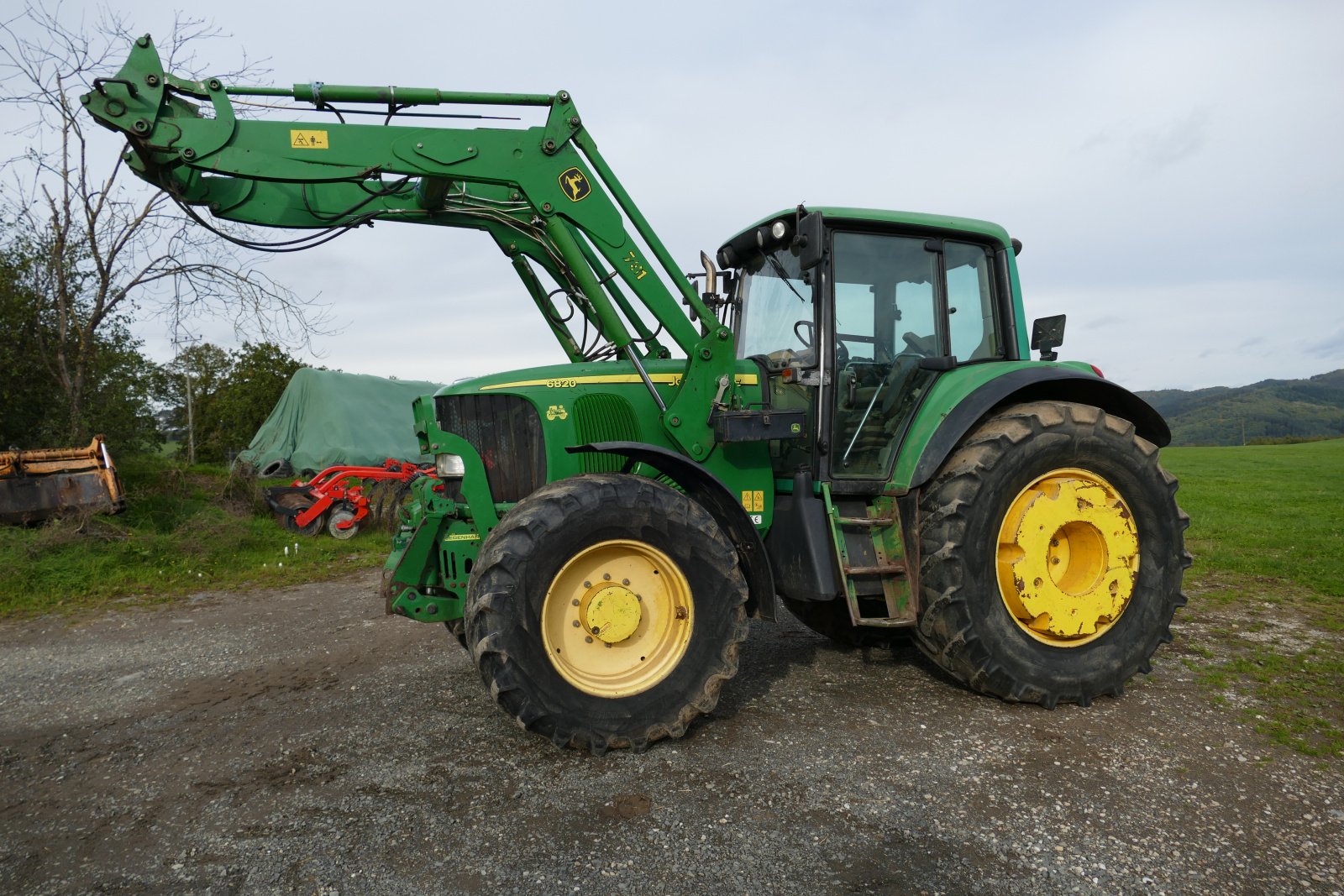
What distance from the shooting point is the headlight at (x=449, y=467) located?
4445mm

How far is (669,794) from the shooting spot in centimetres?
340

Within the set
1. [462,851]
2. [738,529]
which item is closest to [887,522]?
[738,529]

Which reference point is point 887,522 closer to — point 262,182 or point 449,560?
point 449,560

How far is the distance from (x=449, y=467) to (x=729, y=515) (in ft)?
4.96

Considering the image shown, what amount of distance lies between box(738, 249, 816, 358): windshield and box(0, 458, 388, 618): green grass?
5.96 m

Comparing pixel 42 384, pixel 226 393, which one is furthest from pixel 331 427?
pixel 226 393

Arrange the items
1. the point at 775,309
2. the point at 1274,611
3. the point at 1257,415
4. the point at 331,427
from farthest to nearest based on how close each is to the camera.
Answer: the point at 1257,415 < the point at 331,427 < the point at 1274,611 < the point at 775,309

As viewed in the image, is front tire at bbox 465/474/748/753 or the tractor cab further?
the tractor cab

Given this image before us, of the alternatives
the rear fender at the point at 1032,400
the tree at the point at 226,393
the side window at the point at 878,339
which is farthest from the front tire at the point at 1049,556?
the tree at the point at 226,393

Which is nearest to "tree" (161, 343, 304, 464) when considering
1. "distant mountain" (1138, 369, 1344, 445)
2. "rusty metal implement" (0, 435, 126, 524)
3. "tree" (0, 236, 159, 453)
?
"tree" (0, 236, 159, 453)

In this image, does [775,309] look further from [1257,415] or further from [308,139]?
[1257,415]

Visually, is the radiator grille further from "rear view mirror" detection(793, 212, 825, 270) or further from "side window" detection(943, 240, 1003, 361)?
"side window" detection(943, 240, 1003, 361)

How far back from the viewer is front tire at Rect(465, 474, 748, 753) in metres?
3.61

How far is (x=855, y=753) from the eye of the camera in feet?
12.5
